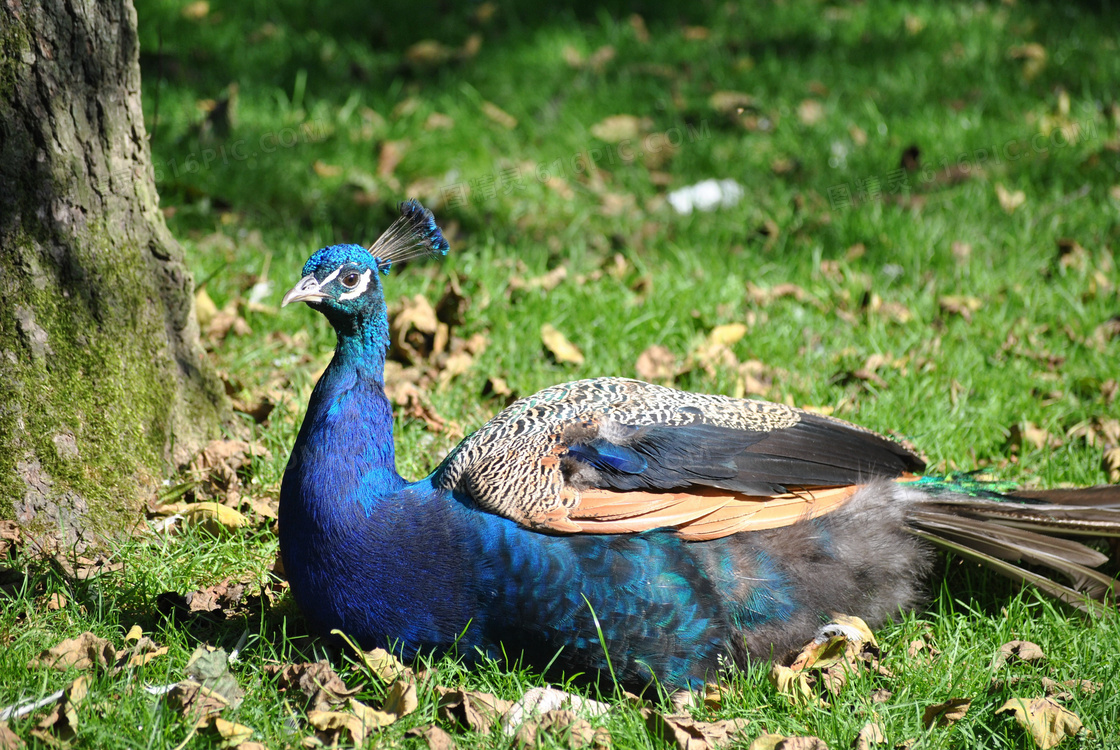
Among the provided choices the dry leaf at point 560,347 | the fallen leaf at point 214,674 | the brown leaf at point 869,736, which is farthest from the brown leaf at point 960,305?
the fallen leaf at point 214,674

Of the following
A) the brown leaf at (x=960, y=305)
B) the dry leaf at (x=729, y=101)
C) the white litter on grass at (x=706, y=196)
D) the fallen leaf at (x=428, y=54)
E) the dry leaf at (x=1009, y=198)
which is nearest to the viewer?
the brown leaf at (x=960, y=305)

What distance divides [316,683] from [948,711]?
151cm

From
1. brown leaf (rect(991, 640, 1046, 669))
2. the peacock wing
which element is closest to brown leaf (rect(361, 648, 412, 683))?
the peacock wing

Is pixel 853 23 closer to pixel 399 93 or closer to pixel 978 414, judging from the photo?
pixel 399 93

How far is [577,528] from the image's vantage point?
2.43 m

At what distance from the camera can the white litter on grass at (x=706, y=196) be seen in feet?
17.0

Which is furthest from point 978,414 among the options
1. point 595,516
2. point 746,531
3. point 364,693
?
point 364,693

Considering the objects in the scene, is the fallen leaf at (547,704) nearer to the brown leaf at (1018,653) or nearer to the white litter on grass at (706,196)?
the brown leaf at (1018,653)

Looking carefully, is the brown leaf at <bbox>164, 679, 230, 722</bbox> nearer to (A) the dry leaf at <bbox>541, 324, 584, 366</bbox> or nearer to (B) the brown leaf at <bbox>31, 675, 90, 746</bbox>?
(B) the brown leaf at <bbox>31, 675, 90, 746</bbox>

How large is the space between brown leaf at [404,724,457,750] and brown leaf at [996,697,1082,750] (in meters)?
1.30

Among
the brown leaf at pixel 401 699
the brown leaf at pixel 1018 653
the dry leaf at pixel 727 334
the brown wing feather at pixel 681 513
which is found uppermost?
the dry leaf at pixel 727 334

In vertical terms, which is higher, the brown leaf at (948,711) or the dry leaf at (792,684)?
the dry leaf at (792,684)

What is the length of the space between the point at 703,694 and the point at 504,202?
3174 mm

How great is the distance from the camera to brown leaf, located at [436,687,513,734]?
2307mm
